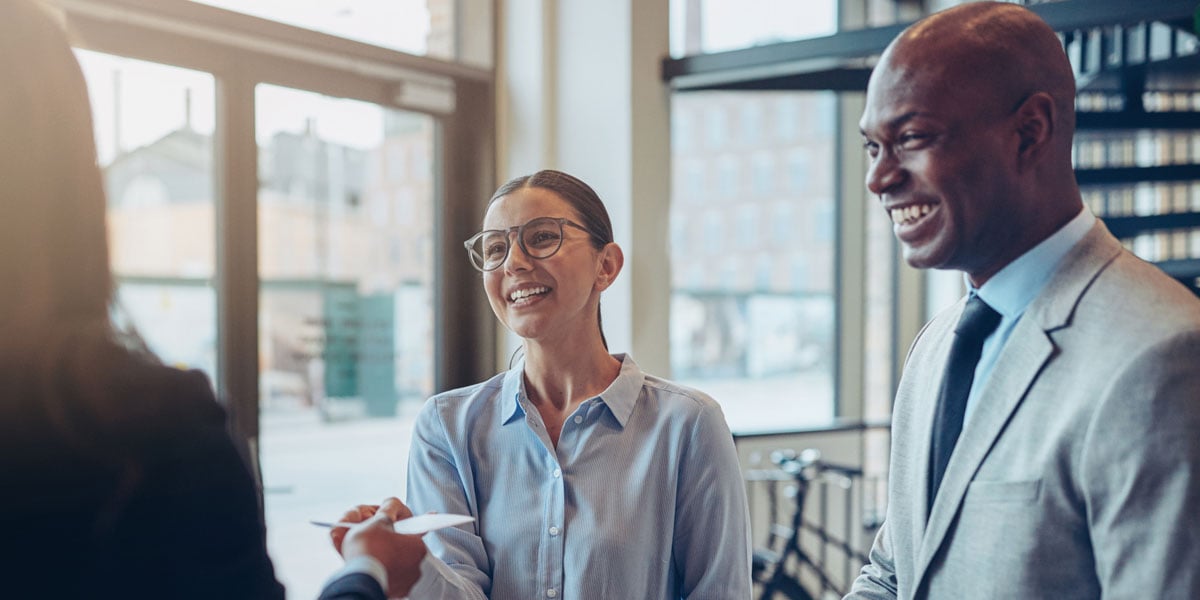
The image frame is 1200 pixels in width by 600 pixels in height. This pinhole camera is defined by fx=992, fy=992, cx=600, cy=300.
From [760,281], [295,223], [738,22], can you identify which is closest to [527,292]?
[295,223]

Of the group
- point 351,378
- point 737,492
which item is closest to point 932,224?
point 737,492

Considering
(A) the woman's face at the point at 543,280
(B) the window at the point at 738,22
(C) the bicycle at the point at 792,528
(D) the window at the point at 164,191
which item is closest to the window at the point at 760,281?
(B) the window at the point at 738,22

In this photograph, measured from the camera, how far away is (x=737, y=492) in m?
1.63

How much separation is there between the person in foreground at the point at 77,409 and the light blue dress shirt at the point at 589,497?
0.82 meters

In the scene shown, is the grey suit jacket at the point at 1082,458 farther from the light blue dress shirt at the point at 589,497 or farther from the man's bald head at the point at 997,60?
the light blue dress shirt at the point at 589,497

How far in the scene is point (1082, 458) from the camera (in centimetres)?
100

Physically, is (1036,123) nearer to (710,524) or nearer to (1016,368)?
(1016,368)

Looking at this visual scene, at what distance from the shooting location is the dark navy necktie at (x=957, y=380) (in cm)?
121

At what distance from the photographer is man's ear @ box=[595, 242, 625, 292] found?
1.80m

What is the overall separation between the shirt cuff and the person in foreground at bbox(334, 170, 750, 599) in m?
0.22

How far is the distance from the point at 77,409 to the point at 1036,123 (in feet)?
3.27

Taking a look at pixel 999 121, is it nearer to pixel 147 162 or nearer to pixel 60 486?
pixel 60 486

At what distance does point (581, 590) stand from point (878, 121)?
828 millimetres

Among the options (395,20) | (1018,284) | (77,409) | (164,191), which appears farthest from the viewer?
(395,20)
